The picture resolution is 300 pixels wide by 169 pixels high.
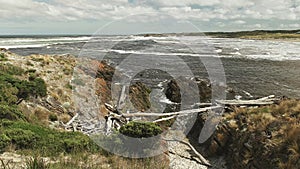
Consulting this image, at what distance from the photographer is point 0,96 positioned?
468 inches

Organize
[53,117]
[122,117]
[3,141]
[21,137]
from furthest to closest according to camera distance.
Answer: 1. [122,117]
2. [53,117]
3. [21,137]
4. [3,141]

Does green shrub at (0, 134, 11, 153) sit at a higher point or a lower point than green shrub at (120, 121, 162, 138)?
higher

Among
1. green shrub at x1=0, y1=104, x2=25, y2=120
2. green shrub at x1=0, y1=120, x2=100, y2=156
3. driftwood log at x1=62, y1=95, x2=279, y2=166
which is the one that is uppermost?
green shrub at x1=0, y1=104, x2=25, y2=120

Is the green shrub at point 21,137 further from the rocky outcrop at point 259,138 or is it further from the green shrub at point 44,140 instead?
the rocky outcrop at point 259,138

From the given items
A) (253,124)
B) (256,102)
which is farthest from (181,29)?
(256,102)

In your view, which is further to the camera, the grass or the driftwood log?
the driftwood log

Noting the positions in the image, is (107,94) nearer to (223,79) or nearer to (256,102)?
(256,102)

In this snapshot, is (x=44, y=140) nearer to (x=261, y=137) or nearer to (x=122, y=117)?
(x=122, y=117)

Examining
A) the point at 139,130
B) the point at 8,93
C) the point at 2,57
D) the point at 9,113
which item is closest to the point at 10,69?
the point at 2,57

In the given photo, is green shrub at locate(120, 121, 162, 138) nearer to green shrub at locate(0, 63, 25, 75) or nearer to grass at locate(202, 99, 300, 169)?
grass at locate(202, 99, 300, 169)

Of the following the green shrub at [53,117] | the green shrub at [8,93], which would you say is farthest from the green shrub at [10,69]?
the green shrub at [53,117]

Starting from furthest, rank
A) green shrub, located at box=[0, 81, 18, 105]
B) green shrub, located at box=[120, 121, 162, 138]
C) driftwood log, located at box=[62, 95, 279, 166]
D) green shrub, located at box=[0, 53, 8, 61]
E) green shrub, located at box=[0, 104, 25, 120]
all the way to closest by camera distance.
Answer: green shrub, located at box=[0, 53, 8, 61], driftwood log, located at box=[62, 95, 279, 166], green shrub, located at box=[0, 81, 18, 105], green shrub, located at box=[120, 121, 162, 138], green shrub, located at box=[0, 104, 25, 120]

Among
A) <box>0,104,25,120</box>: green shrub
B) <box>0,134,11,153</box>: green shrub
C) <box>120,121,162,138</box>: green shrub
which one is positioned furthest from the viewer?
<box>120,121,162,138</box>: green shrub

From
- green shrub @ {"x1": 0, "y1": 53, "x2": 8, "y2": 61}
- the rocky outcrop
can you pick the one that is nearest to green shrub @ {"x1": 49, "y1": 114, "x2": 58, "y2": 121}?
green shrub @ {"x1": 0, "y1": 53, "x2": 8, "y2": 61}
